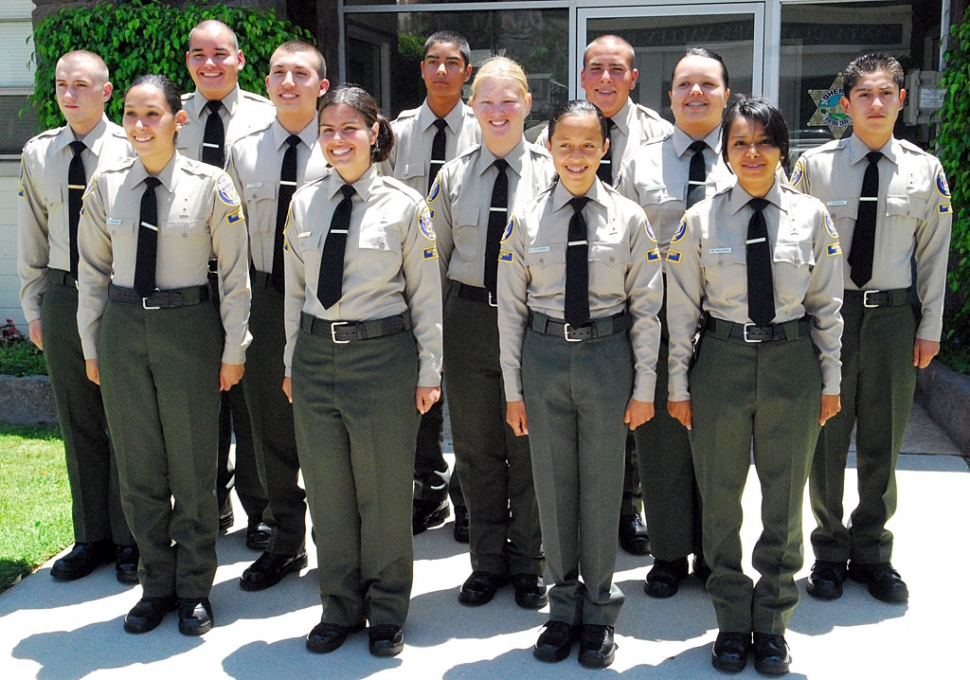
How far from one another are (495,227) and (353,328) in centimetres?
78

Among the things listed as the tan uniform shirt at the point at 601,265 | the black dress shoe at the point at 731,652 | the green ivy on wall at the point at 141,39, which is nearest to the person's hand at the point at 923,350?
the tan uniform shirt at the point at 601,265

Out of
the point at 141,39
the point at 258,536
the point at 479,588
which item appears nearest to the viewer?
the point at 479,588

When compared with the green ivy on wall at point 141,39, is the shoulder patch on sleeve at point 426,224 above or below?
below

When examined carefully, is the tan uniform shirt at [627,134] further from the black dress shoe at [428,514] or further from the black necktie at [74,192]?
the black necktie at [74,192]

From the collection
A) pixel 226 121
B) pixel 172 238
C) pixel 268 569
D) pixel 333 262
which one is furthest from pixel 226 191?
pixel 268 569

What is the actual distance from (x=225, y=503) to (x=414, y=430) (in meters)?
1.57

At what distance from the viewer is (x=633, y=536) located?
15.1 ft

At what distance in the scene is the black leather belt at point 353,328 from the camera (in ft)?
11.9

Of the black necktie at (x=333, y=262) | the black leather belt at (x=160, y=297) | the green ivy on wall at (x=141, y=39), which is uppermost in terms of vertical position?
the green ivy on wall at (x=141, y=39)

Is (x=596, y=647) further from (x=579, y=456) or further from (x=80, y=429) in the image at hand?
(x=80, y=429)

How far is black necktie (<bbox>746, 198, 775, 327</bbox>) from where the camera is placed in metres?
3.48

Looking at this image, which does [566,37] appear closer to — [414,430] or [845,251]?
[845,251]

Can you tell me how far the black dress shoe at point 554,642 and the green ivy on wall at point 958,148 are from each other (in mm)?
3970

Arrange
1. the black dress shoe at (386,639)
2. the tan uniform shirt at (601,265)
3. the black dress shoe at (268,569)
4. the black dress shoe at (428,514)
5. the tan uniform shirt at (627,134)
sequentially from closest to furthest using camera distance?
the tan uniform shirt at (601,265) < the black dress shoe at (386,639) < the black dress shoe at (268,569) < the tan uniform shirt at (627,134) < the black dress shoe at (428,514)
